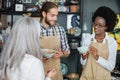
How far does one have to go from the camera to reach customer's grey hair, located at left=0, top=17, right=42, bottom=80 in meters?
1.80

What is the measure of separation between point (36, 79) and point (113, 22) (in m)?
1.42

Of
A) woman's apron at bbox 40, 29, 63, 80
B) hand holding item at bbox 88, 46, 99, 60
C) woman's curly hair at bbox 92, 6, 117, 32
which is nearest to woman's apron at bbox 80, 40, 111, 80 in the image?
hand holding item at bbox 88, 46, 99, 60

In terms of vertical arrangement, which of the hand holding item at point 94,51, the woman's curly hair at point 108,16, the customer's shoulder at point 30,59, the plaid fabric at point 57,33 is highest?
the woman's curly hair at point 108,16

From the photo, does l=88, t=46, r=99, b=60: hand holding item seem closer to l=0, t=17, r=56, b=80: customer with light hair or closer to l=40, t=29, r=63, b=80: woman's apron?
l=40, t=29, r=63, b=80: woman's apron

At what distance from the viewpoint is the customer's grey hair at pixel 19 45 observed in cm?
180

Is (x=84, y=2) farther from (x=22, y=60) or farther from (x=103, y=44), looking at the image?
(x=22, y=60)

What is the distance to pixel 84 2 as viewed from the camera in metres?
4.50

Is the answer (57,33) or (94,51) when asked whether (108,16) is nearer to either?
(94,51)

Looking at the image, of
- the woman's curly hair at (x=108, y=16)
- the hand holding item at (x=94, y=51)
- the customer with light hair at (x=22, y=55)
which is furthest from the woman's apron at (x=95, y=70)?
the customer with light hair at (x=22, y=55)

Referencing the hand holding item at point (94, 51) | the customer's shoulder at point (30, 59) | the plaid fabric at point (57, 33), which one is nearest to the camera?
the customer's shoulder at point (30, 59)

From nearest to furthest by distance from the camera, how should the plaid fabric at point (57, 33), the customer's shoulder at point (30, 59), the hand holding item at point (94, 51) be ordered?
the customer's shoulder at point (30, 59) → the hand holding item at point (94, 51) → the plaid fabric at point (57, 33)

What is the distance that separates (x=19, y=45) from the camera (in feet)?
5.92

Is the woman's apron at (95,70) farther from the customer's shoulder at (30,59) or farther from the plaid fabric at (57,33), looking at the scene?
the customer's shoulder at (30,59)

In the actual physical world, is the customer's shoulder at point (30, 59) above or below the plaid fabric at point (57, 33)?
below
